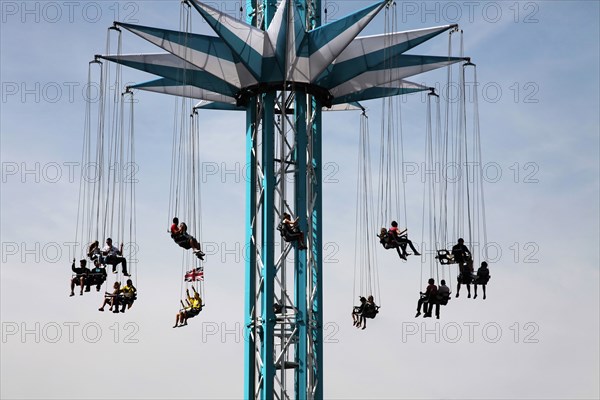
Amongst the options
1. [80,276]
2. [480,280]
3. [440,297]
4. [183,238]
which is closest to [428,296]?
[440,297]

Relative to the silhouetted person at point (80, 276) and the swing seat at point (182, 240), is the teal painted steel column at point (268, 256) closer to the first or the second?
the swing seat at point (182, 240)

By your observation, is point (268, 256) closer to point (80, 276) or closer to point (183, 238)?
point (183, 238)

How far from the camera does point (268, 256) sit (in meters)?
41.8

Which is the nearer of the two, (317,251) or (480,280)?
(480,280)

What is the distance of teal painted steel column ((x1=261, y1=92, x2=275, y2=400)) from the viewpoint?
1633 inches

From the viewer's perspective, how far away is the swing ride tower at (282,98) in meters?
41.8

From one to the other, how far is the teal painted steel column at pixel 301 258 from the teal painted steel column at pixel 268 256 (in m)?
0.81

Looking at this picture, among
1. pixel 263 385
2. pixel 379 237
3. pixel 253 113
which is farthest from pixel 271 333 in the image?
pixel 253 113

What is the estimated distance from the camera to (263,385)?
41688 mm

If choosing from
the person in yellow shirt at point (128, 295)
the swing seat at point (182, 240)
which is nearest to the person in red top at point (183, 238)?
the swing seat at point (182, 240)

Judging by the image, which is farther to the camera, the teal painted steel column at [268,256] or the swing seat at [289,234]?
the teal painted steel column at [268,256]

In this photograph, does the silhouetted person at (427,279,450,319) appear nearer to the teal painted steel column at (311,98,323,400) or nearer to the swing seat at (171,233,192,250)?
the teal painted steel column at (311,98,323,400)

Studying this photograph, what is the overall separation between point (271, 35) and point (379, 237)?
7104mm

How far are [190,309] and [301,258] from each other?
3790 millimetres
